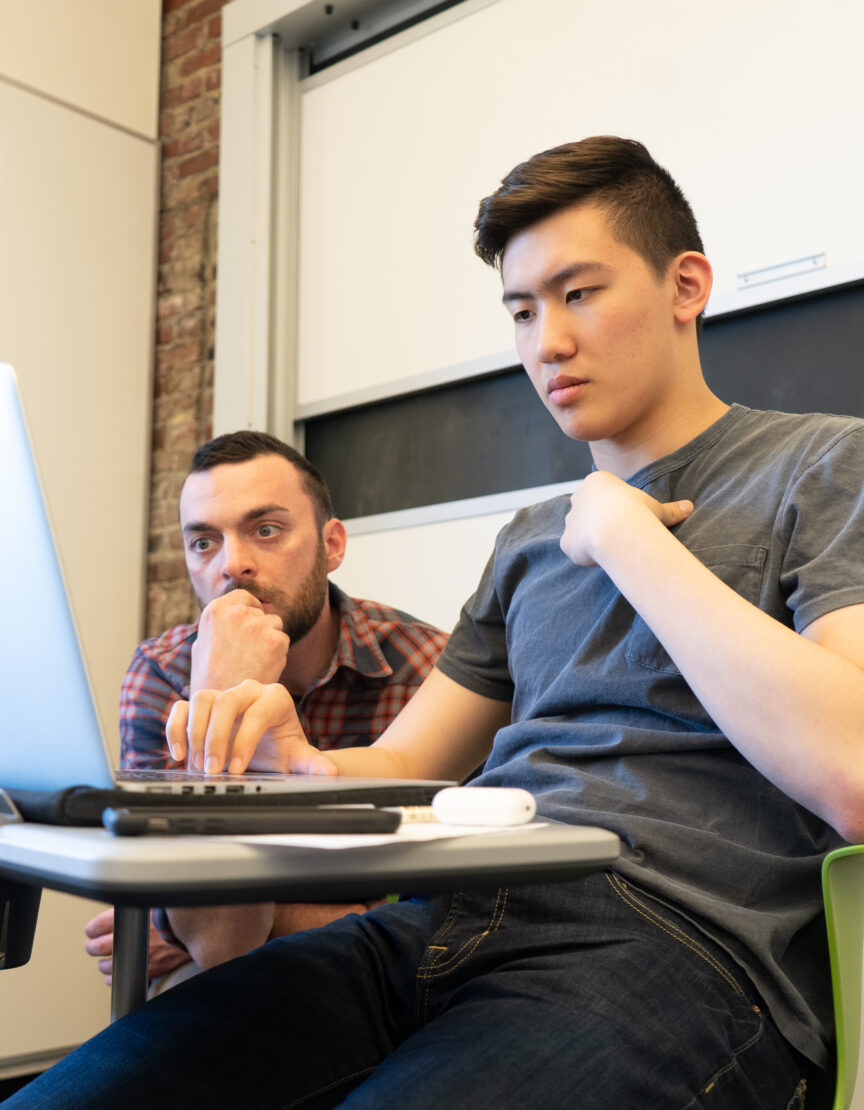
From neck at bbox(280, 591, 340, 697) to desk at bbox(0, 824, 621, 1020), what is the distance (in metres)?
1.29

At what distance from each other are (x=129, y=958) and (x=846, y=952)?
0.64 metres

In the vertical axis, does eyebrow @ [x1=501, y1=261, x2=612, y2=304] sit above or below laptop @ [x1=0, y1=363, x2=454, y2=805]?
above

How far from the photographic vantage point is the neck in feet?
6.58

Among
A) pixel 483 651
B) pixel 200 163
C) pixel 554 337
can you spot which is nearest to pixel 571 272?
pixel 554 337

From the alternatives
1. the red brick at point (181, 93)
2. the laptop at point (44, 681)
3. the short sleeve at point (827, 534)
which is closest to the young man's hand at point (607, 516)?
the short sleeve at point (827, 534)

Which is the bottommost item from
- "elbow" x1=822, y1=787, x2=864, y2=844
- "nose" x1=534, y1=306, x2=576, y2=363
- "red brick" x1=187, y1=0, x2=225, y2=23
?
"elbow" x1=822, y1=787, x2=864, y2=844

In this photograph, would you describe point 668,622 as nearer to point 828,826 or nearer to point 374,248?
point 828,826

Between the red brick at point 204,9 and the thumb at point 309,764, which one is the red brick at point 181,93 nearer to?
the red brick at point 204,9

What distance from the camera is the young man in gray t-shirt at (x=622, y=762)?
839 mm

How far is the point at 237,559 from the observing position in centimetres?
198

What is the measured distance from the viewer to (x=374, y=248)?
3.22 meters

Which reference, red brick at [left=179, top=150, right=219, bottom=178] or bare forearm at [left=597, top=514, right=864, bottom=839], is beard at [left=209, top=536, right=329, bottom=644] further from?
red brick at [left=179, top=150, right=219, bottom=178]

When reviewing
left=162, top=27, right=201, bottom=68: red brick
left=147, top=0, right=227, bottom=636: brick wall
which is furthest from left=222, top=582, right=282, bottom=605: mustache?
left=162, top=27, right=201, bottom=68: red brick

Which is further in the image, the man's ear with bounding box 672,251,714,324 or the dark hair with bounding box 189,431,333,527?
the dark hair with bounding box 189,431,333,527
